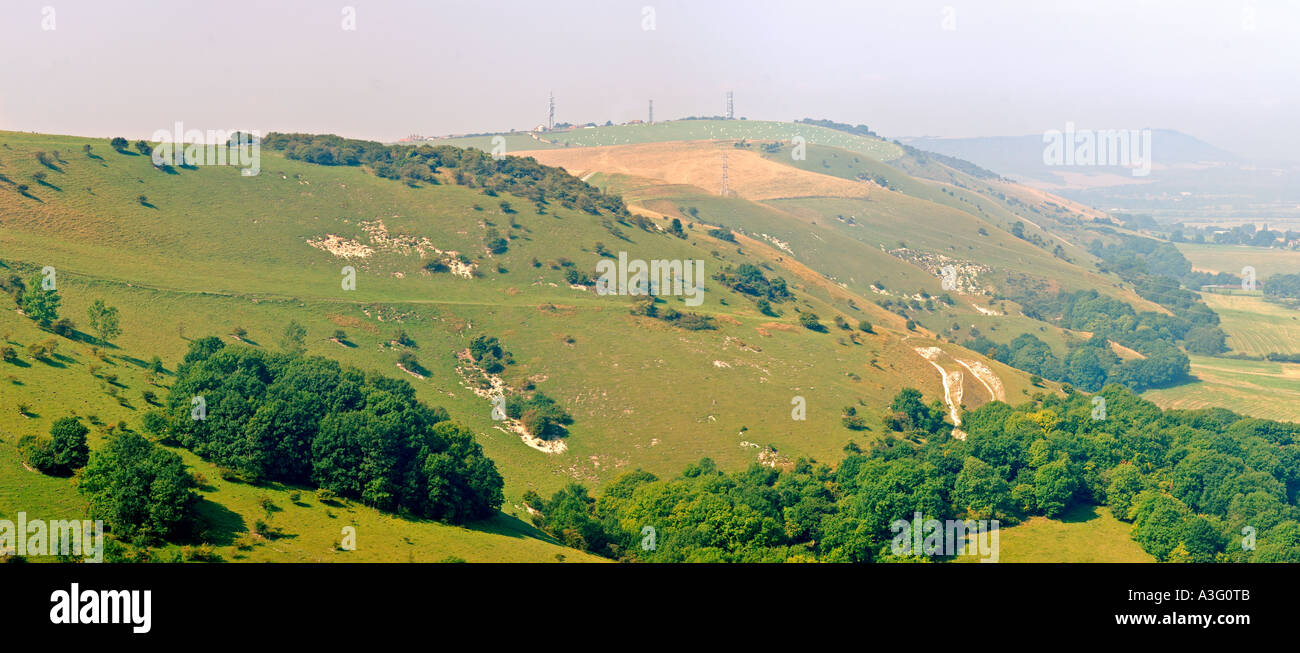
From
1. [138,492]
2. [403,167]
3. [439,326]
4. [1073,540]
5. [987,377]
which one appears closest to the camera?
[138,492]

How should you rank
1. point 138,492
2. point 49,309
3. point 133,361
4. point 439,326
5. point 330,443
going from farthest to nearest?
point 439,326, point 133,361, point 49,309, point 330,443, point 138,492

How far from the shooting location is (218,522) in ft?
194

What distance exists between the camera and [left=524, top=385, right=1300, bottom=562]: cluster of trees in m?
75.1

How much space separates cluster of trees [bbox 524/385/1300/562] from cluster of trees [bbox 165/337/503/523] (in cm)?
1172

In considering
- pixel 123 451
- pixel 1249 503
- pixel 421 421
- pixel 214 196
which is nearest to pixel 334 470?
pixel 421 421

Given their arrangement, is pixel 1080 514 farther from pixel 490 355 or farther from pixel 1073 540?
pixel 490 355

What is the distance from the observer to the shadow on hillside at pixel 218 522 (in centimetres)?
5694

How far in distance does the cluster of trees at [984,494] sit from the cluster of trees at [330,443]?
1172 cm

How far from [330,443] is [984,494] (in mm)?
62877

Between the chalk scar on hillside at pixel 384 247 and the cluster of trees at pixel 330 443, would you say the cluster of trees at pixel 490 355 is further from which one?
the cluster of trees at pixel 330 443

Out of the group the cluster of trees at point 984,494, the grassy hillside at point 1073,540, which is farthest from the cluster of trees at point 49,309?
the grassy hillside at point 1073,540

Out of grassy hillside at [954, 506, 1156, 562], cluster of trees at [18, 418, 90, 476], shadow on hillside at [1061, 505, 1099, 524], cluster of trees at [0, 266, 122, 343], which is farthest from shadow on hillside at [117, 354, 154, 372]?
shadow on hillside at [1061, 505, 1099, 524]

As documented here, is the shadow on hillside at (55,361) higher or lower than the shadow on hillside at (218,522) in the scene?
higher

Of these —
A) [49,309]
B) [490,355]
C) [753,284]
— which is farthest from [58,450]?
[753,284]
